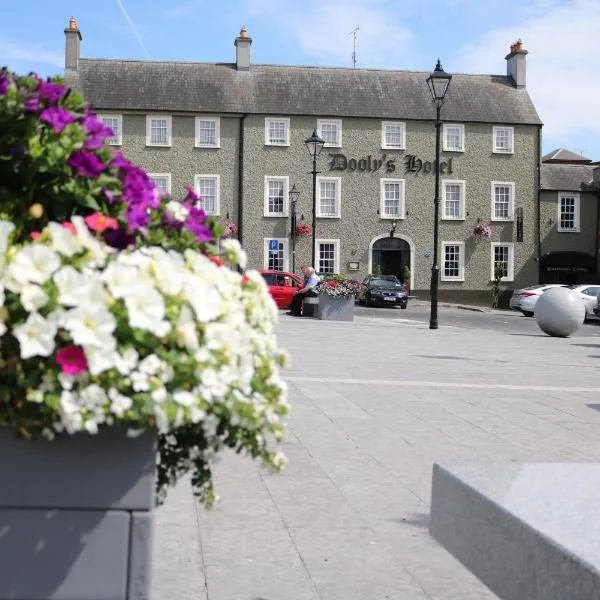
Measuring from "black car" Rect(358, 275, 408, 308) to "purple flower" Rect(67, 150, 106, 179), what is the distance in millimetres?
34299

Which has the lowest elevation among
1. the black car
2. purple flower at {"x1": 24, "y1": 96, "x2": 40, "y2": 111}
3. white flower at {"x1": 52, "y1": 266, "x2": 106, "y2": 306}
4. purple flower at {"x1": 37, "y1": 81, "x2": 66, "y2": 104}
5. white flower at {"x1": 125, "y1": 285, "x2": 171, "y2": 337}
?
the black car

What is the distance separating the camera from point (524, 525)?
3084mm

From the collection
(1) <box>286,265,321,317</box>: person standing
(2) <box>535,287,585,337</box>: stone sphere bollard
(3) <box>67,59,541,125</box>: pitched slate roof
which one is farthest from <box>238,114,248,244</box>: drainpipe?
(2) <box>535,287,585,337</box>: stone sphere bollard

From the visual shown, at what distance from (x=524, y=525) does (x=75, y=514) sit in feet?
5.33

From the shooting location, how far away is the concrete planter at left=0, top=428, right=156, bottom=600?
212cm

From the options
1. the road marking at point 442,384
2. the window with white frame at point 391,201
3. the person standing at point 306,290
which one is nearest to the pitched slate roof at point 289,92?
the window with white frame at point 391,201

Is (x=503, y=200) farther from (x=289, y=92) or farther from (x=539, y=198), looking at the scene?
(x=289, y=92)

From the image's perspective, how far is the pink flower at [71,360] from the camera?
198cm

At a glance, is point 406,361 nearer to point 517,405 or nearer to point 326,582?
point 517,405

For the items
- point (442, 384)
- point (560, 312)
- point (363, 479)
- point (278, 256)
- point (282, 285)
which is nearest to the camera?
point (363, 479)

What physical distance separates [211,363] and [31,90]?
0.96 meters

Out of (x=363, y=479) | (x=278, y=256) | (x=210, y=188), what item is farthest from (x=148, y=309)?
(x=210, y=188)

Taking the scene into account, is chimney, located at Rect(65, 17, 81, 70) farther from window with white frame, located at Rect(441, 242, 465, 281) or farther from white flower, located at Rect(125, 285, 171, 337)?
white flower, located at Rect(125, 285, 171, 337)

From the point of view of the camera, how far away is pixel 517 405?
892 centimetres
